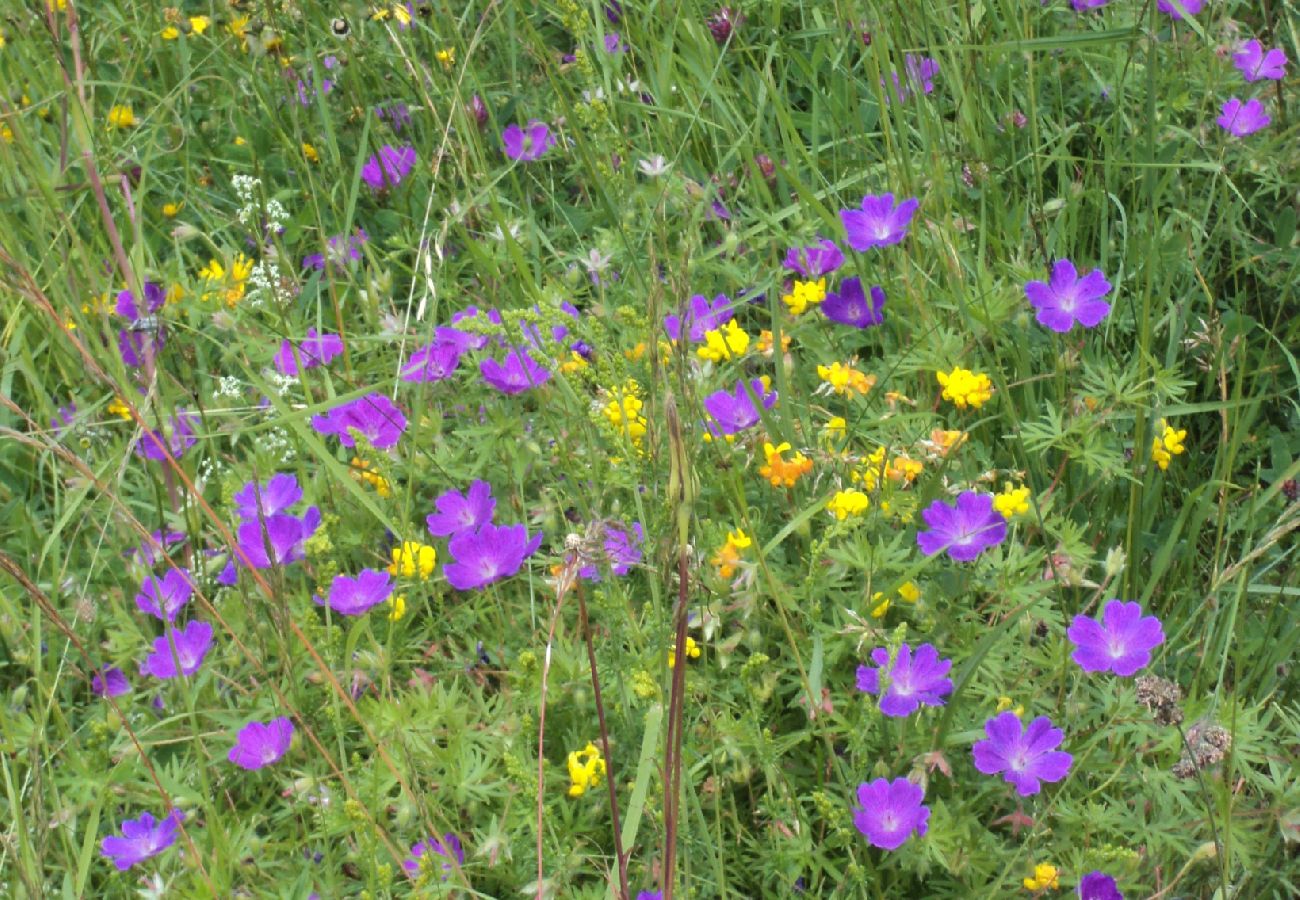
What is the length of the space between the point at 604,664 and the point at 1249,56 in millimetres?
1584

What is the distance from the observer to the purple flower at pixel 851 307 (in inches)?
86.4

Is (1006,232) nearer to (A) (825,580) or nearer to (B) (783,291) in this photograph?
(B) (783,291)

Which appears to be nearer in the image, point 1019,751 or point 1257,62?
point 1019,751

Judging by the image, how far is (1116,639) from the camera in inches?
66.0

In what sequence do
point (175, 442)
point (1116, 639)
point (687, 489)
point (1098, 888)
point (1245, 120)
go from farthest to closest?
point (1245, 120) < point (175, 442) < point (1116, 639) < point (1098, 888) < point (687, 489)

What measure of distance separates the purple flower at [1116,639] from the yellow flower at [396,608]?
86cm

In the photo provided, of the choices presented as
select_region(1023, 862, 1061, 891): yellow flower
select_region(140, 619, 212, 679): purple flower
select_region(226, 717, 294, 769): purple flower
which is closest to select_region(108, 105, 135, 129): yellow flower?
select_region(140, 619, 212, 679): purple flower

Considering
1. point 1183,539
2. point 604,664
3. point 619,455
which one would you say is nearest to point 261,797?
point 604,664

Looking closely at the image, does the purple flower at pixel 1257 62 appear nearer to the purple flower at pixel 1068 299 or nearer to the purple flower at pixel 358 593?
the purple flower at pixel 1068 299

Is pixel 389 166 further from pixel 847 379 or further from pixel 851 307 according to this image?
pixel 847 379

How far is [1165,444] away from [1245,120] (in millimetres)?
797

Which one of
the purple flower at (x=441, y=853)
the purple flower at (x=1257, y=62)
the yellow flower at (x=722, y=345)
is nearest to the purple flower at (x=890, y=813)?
the purple flower at (x=441, y=853)

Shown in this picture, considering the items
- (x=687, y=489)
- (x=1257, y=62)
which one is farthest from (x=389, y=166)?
(x=687, y=489)

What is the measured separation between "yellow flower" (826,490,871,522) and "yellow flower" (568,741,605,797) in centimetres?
43
